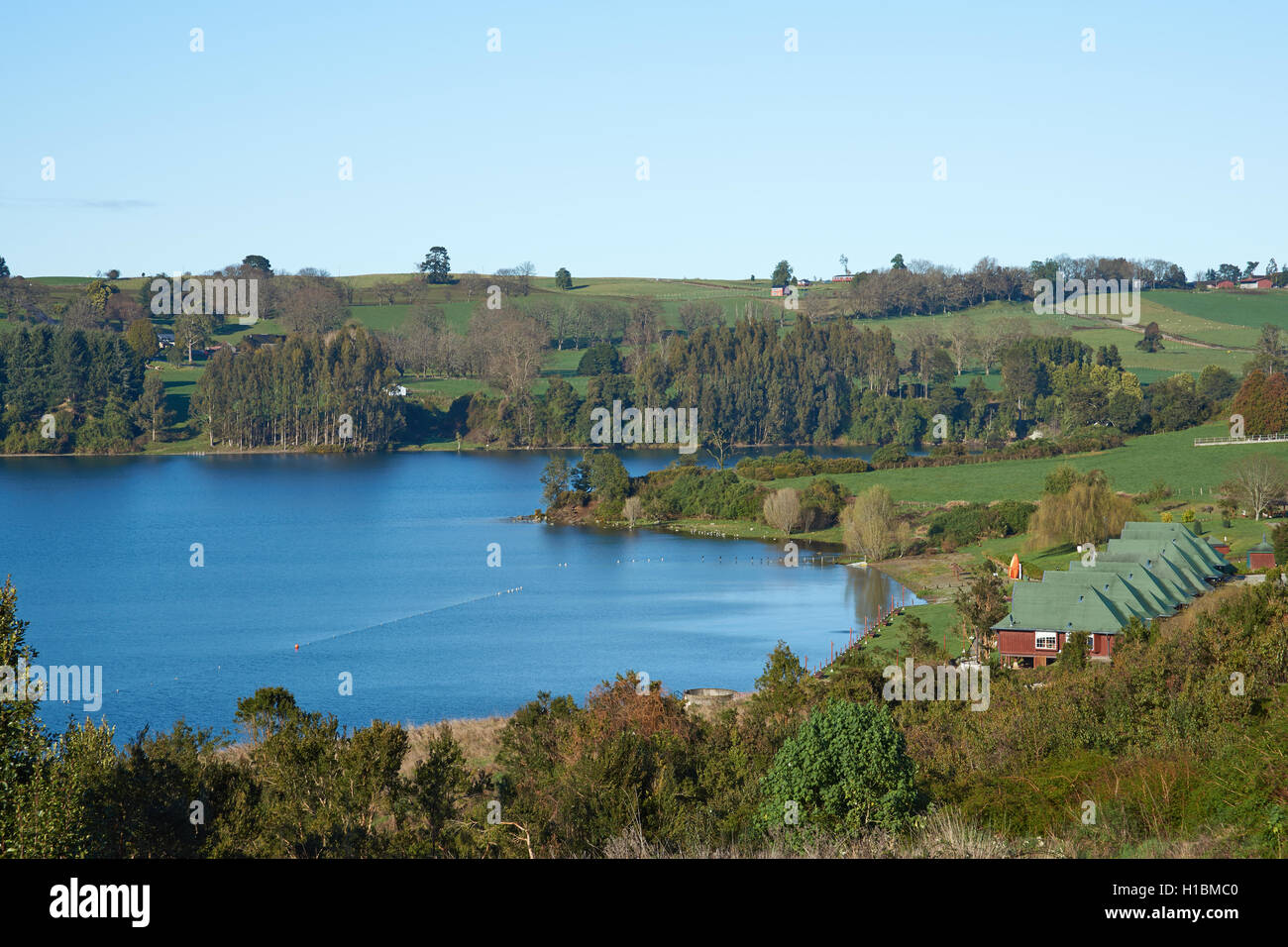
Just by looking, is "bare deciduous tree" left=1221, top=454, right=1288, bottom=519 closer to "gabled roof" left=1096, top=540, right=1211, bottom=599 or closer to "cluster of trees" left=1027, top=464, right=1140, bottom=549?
"cluster of trees" left=1027, top=464, right=1140, bottom=549

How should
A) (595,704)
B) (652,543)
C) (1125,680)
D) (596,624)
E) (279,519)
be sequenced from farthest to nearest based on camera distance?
(279,519) → (652,543) → (596,624) → (595,704) → (1125,680)

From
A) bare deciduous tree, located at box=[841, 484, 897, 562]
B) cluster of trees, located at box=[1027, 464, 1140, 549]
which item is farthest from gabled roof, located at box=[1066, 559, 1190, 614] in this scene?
bare deciduous tree, located at box=[841, 484, 897, 562]

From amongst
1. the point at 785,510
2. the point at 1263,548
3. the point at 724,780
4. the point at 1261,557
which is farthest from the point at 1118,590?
the point at 785,510

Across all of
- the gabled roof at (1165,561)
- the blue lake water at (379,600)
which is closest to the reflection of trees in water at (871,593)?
the blue lake water at (379,600)

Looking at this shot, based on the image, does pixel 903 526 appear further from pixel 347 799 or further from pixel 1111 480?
pixel 347 799

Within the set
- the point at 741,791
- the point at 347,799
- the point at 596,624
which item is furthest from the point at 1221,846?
the point at 596,624

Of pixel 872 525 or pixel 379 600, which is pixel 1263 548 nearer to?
pixel 872 525
